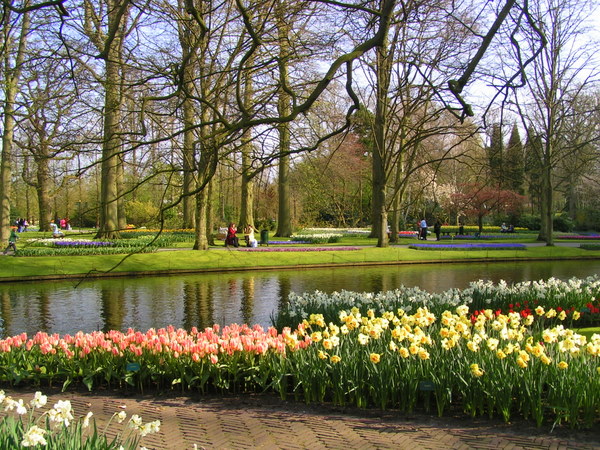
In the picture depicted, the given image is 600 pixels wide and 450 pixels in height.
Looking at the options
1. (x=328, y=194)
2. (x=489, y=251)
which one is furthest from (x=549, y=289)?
(x=328, y=194)

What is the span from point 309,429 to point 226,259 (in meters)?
15.3

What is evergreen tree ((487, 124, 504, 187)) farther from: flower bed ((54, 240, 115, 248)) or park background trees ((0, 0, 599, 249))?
flower bed ((54, 240, 115, 248))

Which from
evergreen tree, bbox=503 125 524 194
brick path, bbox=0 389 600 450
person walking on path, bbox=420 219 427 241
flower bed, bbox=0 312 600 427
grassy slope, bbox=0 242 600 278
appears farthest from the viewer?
person walking on path, bbox=420 219 427 241

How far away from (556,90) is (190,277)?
66.3 feet

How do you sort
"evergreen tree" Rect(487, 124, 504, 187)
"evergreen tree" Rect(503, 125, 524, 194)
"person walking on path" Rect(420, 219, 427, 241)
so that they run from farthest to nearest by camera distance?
"person walking on path" Rect(420, 219, 427, 241) < "evergreen tree" Rect(503, 125, 524, 194) < "evergreen tree" Rect(487, 124, 504, 187)

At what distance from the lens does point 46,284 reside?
16047 mm

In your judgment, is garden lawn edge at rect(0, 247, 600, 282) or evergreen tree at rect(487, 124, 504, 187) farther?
garden lawn edge at rect(0, 247, 600, 282)

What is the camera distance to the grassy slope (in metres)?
17.3

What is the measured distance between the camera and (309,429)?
15.8 feet

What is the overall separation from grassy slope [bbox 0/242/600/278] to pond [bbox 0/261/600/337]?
71cm

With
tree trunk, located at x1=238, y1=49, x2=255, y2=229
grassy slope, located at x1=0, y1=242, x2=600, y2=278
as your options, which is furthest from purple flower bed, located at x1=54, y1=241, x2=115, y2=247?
tree trunk, located at x1=238, y1=49, x2=255, y2=229

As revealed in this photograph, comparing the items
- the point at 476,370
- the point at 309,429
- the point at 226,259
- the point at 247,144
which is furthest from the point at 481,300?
the point at 226,259

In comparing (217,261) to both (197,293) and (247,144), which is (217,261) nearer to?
(197,293)

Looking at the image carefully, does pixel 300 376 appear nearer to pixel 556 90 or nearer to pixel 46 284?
pixel 46 284
